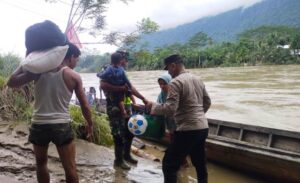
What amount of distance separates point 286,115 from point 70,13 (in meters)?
8.92

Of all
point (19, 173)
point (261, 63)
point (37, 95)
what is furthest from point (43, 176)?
point (261, 63)

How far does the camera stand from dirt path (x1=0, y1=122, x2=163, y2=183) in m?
3.84

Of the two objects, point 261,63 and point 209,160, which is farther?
point 261,63

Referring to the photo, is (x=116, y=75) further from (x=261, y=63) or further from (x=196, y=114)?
(x=261, y=63)

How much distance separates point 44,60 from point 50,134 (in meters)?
0.56

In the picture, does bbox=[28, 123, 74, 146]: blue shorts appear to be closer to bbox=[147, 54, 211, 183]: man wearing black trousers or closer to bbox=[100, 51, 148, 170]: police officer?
bbox=[147, 54, 211, 183]: man wearing black trousers

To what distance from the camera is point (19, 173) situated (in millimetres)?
3814

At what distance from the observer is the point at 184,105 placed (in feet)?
10.8

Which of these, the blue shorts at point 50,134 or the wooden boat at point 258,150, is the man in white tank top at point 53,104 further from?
the wooden boat at point 258,150

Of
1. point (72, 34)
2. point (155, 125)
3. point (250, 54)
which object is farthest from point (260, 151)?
point (250, 54)

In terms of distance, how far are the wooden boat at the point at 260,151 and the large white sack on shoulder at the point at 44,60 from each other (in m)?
3.33

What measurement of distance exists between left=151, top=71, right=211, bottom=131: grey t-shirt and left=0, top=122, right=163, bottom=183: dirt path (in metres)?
1.20

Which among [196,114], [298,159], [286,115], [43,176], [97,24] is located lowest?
[286,115]

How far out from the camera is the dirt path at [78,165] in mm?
3838
